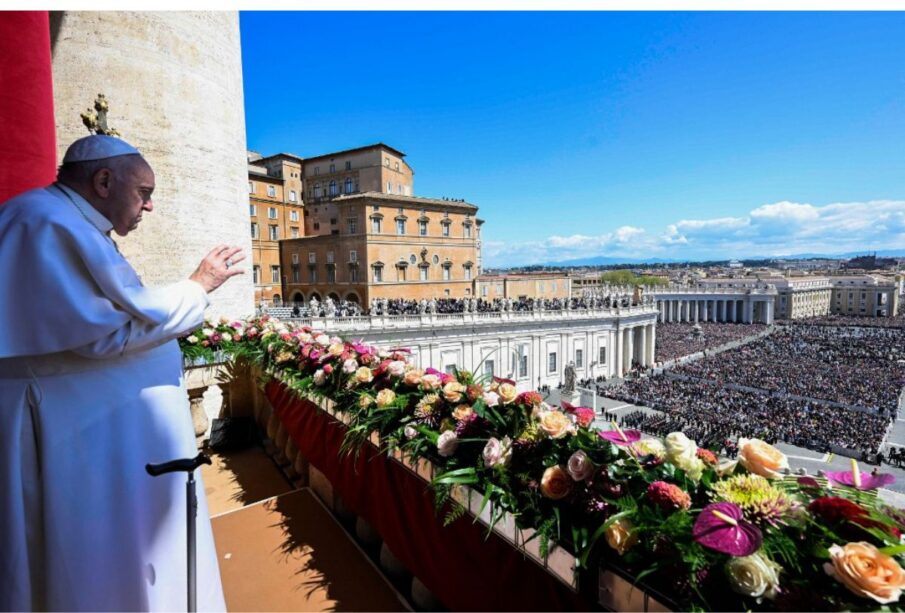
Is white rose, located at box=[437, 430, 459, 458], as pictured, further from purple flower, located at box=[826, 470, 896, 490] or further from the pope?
purple flower, located at box=[826, 470, 896, 490]

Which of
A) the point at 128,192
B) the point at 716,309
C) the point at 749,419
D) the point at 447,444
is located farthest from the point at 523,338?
the point at 716,309

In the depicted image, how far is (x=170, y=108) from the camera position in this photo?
10141 mm

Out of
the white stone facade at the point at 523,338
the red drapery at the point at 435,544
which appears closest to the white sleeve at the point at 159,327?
the red drapery at the point at 435,544

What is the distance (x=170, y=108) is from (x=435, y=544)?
11.5 metres

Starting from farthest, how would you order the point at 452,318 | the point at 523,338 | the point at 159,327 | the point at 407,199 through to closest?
the point at 407,199 < the point at 523,338 < the point at 452,318 < the point at 159,327

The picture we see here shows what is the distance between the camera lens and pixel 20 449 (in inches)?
67.0

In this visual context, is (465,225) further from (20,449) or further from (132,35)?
(20,449)

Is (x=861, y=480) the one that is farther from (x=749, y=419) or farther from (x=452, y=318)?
(x=749, y=419)

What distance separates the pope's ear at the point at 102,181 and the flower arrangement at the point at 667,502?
2.09 meters

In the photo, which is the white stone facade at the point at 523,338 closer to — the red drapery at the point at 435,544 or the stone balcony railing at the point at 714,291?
the red drapery at the point at 435,544

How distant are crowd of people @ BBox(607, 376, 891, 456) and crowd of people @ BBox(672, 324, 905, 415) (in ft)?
11.2

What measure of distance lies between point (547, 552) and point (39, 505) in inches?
85.5

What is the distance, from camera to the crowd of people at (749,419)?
2231 cm

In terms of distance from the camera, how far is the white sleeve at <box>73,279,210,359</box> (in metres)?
1.70
